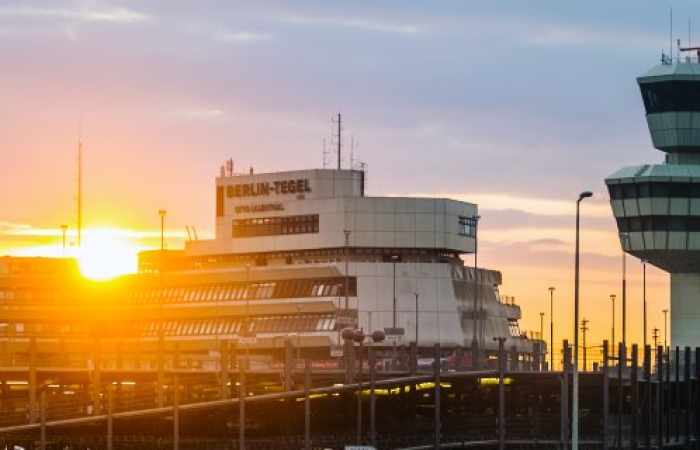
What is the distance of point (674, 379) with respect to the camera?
169m

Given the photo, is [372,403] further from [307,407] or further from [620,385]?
[620,385]

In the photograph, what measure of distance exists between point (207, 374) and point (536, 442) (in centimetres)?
2507

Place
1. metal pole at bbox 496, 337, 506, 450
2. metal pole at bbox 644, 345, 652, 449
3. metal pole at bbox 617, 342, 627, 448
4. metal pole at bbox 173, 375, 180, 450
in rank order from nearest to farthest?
metal pole at bbox 173, 375, 180, 450 → metal pole at bbox 496, 337, 506, 450 → metal pole at bbox 617, 342, 627, 448 → metal pole at bbox 644, 345, 652, 449

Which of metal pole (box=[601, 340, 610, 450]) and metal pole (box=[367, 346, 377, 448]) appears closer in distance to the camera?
metal pole (box=[367, 346, 377, 448])

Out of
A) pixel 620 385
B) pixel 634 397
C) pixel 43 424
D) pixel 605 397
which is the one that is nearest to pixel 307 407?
pixel 43 424

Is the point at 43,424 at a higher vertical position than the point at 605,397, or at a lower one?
lower

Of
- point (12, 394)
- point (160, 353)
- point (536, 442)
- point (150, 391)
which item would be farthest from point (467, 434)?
point (12, 394)

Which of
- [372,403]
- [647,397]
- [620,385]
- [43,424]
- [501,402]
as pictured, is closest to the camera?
[372,403]

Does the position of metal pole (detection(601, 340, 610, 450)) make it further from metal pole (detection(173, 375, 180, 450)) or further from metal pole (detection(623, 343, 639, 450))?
metal pole (detection(173, 375, 180, 450))

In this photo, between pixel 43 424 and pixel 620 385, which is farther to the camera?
pixel 620 385

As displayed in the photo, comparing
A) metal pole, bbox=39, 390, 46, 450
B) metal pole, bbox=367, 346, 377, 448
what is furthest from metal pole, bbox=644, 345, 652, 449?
metal pole, bbox=39, 390, 46, 450

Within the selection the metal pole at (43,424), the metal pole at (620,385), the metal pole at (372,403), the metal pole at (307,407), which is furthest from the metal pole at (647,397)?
the metal pole at (43,424)

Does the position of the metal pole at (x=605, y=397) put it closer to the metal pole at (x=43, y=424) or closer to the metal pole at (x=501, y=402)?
the metal pole at (x=501, y=402)

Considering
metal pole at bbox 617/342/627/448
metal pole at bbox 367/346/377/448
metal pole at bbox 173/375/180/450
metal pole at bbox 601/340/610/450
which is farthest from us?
metal pole at bbox 617/342/627/448
